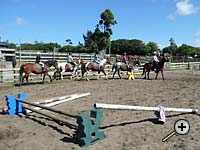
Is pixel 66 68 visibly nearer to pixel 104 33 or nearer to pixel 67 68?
pixel 67 68

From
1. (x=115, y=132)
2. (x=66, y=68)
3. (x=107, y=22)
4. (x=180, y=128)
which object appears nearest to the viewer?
(x=180, y=128)

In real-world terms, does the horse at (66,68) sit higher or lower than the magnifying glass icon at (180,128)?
higher

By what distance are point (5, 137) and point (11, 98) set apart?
108 inches

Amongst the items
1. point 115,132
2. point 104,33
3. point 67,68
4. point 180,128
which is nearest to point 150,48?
point 104,33

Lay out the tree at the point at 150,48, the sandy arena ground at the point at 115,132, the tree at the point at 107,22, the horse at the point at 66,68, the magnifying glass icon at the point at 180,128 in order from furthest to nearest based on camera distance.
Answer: the tree at the point at 150,48, the tree at the point at 107,22, the horse at the point at 66,68, the magnifying glass icon at the point at 180,128, the sandy arena ground at the point at 115,132

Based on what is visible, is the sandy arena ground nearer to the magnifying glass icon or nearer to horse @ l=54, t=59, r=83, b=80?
the magnifying glass icon

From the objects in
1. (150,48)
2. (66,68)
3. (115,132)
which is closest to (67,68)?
(66,68)

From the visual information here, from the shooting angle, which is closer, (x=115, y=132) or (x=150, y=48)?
(x=115, y=132)

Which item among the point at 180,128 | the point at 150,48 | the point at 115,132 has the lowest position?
the point at 115,132

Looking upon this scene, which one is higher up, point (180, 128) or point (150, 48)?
point (150, 48)

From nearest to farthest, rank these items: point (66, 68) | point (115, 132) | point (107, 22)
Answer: point (115, 132) < point (66, 68) < point (107, 22)

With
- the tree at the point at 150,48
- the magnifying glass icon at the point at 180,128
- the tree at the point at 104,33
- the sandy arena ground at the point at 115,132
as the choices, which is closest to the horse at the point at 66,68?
the sandy arena ground at the point at 115,132

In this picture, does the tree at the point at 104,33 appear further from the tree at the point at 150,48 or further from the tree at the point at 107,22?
Answer: the tree at the point at 150,48

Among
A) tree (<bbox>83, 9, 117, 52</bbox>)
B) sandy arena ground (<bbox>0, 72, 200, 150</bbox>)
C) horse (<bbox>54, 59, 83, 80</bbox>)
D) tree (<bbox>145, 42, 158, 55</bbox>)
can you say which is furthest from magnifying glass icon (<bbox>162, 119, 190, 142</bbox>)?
tree (<bbox>145, 42, 158, 55</bbox>)
